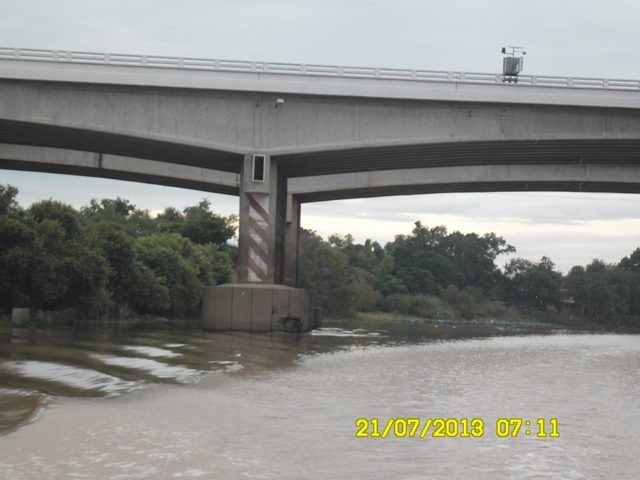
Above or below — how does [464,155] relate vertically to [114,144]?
above

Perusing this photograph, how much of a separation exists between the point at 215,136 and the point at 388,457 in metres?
25.9

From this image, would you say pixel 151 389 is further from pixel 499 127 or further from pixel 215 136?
pixel 499 127

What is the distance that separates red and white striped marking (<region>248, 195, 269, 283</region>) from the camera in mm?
31359

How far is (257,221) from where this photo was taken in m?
31.8

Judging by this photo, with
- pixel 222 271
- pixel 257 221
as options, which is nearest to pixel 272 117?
pixel 257 221

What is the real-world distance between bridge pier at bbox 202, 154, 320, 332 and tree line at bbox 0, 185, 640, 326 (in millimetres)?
6854

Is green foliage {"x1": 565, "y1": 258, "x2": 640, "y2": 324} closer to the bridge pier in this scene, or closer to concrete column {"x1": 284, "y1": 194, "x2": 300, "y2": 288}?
concrete column {"x1": 284, "y1": 194, "x2": 300, "y2": 288}

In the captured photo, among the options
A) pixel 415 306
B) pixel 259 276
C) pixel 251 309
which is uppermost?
pixel 259 276

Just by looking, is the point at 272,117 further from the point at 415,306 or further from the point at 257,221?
the point at 415,306

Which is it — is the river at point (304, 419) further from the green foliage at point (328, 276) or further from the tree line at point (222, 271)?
the green foliage at point (328, 276)

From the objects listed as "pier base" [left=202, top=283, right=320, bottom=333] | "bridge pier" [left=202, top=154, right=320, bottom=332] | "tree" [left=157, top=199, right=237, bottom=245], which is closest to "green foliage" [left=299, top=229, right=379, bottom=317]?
"tree" [left=157, top=199, right=237, bottom=245]

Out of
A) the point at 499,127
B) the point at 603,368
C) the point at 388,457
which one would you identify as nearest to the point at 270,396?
the point at 388,457
